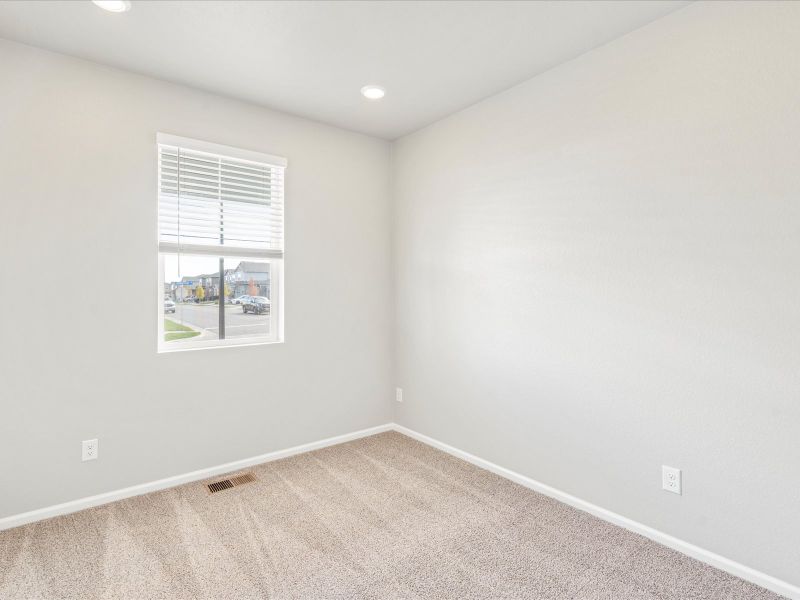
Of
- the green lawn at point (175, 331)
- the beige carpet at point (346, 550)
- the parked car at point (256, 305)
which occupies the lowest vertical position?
the beige carpet at point (346, 550)

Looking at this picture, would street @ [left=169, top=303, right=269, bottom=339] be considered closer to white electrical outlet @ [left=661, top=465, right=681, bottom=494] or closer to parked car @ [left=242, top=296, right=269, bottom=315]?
parked car @ [left=242, top=296, right=269, bottom=315]

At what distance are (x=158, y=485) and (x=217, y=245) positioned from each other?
5.20 ft

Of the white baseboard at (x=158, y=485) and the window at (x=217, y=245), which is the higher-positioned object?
the window at (x=217, y=245)

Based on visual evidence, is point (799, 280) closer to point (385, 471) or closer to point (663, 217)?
point (663, 217)

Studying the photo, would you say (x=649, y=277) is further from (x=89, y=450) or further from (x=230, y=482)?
(x=89, y=450)

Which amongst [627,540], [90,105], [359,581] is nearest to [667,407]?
[627,540]

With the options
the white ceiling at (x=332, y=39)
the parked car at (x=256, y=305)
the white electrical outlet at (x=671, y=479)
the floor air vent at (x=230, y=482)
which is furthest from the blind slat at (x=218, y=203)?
the white electrical outlet at (x=671, y=479)

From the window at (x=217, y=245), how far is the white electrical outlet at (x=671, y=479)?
256 cm

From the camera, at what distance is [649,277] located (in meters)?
2.12

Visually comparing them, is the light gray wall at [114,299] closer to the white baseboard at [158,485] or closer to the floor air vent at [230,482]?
the white baseboard at [158,485]

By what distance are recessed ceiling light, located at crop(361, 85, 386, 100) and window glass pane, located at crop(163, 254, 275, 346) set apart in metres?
1.38

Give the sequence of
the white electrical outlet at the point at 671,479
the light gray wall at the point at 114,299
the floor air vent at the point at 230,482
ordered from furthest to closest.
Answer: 1. the floor air vent at the point at 230,482
2. the light gray wall at the point at 114,299
3. the white electrical outlet at the point at 671,479

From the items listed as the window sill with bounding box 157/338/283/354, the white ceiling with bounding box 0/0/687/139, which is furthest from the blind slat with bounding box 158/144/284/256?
the window sill with bounding box 157/338/283/354

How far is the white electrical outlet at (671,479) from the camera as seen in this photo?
203 cm
